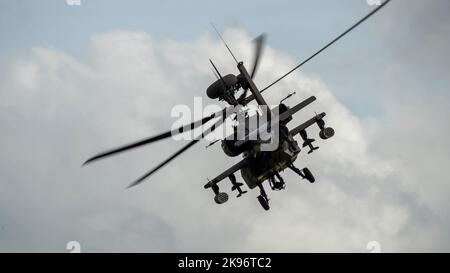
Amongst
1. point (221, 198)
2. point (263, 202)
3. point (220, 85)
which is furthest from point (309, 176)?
point (220, 85)

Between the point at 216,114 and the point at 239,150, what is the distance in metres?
5.33

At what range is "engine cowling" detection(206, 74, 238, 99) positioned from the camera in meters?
34.5

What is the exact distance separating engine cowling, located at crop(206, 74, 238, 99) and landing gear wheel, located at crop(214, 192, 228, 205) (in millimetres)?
6369

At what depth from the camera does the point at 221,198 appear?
34406 millimetres

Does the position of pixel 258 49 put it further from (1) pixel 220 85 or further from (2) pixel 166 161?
(2) pixel 166 161

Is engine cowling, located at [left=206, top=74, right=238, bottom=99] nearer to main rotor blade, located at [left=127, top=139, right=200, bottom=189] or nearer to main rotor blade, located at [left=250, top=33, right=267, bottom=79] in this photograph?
main rotor blade, located at [left=250, top=33, right=267, bottom=79]

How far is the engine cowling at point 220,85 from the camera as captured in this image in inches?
1357

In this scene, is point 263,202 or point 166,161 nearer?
point 166,161

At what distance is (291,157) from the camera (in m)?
33.4

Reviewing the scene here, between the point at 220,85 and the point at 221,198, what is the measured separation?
7.35 meters
